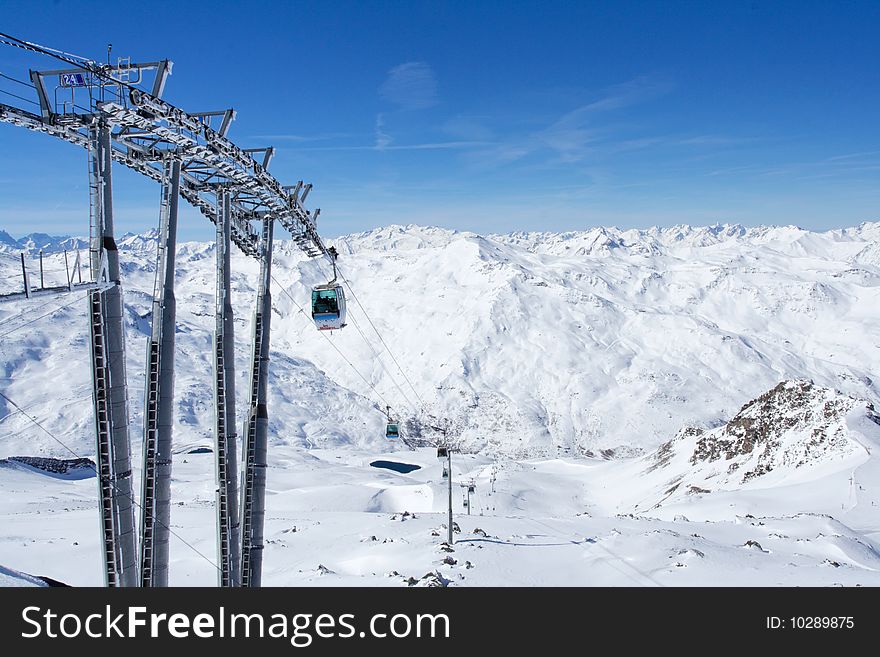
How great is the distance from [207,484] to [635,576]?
243ft

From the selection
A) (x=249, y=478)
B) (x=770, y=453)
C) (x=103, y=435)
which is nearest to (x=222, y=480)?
(x=249, y=478)

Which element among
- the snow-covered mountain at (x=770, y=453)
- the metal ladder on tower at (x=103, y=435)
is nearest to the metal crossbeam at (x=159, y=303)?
the metal ladder on tower at (x=103, y=435)

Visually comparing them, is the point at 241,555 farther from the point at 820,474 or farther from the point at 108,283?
the point at 820,474

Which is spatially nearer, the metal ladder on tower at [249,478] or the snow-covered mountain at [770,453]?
the metal ladder on tower at [249,478]

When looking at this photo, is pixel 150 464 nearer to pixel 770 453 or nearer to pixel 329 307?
pixel 329 307

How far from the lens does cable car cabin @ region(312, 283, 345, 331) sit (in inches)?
1088

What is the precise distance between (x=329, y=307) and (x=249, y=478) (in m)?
8.65

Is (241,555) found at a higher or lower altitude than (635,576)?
higher

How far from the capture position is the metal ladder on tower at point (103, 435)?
1427 cm

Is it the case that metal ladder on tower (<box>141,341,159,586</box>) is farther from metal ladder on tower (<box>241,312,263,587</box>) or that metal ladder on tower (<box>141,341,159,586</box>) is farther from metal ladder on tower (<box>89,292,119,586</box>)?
metal ladder on tower (<box>241,312,263,587</box>)

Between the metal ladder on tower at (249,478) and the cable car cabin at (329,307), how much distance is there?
4.11 metres

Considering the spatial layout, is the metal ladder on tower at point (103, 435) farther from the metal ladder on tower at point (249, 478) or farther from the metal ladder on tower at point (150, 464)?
the metal ladder on tower at point (249, 478)
